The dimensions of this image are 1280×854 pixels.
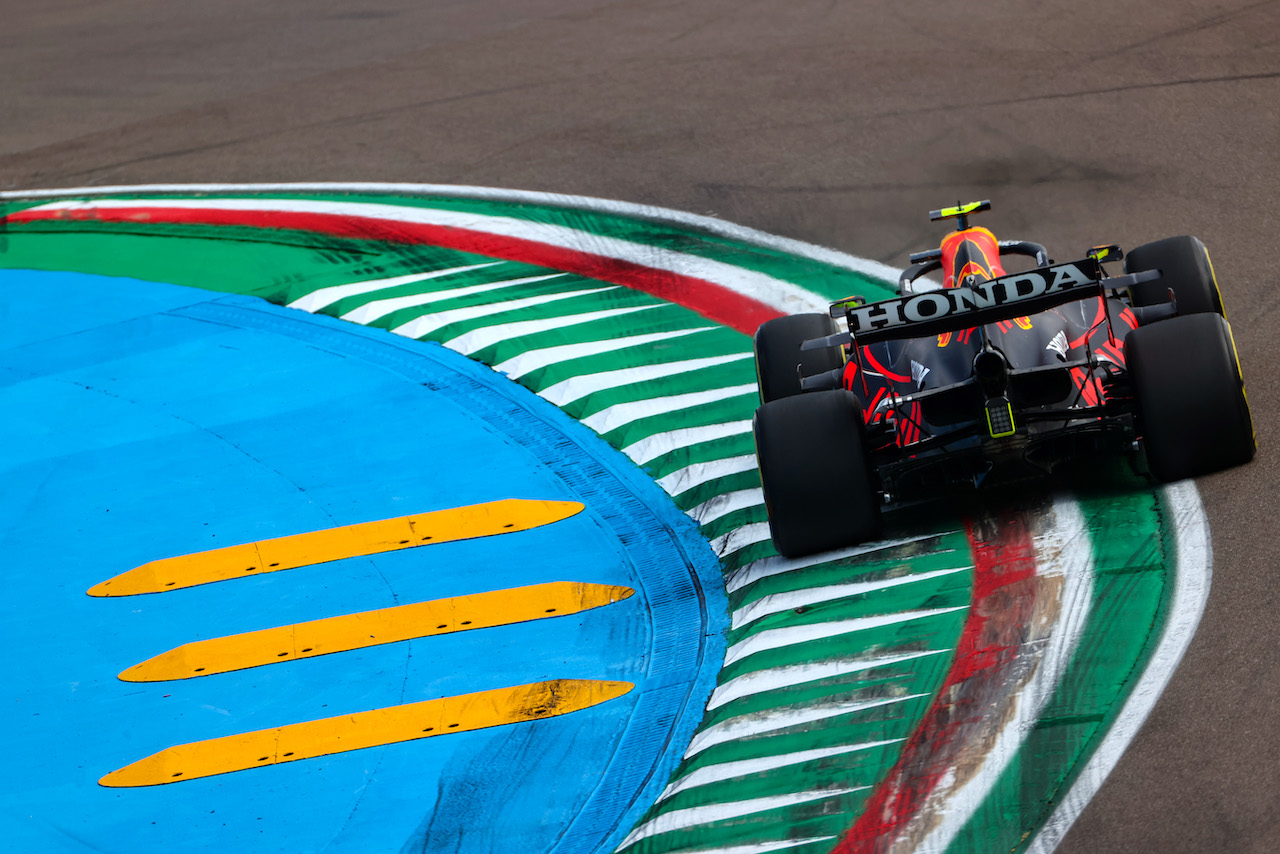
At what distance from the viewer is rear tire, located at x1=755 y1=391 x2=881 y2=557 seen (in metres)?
7.69

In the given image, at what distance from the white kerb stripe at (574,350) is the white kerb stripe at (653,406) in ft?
3.05

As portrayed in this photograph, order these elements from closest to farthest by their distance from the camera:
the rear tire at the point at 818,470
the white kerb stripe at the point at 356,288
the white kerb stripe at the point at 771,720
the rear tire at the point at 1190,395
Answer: the white kerb stripe at the point at 771,720 → the rear tire at the point at 1190,395 → the rear tire at the point at 818,470 → the white kerb stripe at the point at 356,288

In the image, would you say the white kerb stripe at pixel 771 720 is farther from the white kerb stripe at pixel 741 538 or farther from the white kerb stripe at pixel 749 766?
the white kerb stripe at pixel 741 538

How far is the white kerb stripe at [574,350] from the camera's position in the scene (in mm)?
11391

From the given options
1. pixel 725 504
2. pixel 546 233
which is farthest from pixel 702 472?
pixel 546 233

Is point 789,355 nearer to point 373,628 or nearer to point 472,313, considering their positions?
point 373,628

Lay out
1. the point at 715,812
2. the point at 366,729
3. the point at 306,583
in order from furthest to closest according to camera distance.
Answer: the point at 306,583, the point at 366,729, the point at 715,812

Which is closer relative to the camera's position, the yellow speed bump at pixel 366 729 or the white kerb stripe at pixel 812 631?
the white kerb stripe at pixel 812 631

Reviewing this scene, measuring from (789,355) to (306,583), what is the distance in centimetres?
360

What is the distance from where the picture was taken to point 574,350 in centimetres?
1151

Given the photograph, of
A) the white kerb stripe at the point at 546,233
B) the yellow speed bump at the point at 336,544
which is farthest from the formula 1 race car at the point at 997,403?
the white kerb stripe at the point at 546,233

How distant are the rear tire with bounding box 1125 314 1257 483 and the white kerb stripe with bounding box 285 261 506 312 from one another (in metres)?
7.18

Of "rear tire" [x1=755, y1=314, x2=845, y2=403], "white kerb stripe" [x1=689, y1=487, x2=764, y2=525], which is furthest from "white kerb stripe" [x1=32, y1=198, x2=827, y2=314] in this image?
"white kerb stripe" [x1=689, y1=487, x2=764, y2=525]

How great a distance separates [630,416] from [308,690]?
351cm
